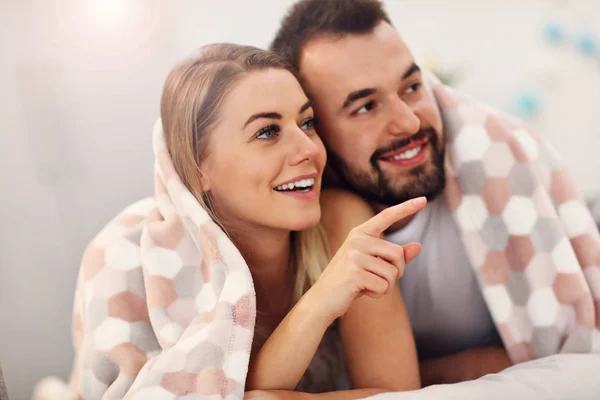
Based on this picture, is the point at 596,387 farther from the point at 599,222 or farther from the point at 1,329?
the point at 1,329

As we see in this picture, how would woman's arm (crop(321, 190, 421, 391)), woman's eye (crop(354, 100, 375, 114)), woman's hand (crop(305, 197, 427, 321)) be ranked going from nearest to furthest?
woman's hand (crop(305, 197, 427, 321)) → woman's arm (crop(321, 190, 421, 391)) → woman's eye (crop(354, 100, 375, 114))

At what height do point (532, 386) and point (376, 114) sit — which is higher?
point (376, 114)

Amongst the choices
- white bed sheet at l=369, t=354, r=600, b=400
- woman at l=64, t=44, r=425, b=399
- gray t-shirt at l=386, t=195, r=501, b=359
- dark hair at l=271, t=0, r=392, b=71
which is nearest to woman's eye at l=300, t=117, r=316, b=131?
woman at l=64, t=44, r=425, b=399

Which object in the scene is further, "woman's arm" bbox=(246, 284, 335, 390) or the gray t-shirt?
the gray t-shirt

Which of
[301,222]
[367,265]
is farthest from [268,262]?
[367,265]

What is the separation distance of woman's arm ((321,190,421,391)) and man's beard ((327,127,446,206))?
0.54 ft

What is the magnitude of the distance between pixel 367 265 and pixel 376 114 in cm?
30

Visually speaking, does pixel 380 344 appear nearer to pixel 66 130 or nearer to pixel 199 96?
pixel 199 96

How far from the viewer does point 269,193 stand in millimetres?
822

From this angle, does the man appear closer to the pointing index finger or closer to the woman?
the woman

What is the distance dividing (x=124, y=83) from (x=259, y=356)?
17.7 inches

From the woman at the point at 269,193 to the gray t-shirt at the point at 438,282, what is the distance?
128 mm

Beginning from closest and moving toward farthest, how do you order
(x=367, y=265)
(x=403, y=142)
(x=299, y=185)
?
1. (x=367, y=265)
2. (x=299, y=185)
3. (x=403, y=142)

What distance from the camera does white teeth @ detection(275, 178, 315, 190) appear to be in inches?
32.7
